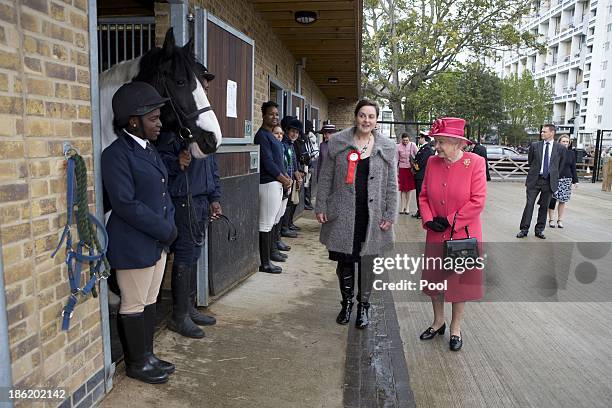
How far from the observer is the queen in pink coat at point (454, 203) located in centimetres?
368

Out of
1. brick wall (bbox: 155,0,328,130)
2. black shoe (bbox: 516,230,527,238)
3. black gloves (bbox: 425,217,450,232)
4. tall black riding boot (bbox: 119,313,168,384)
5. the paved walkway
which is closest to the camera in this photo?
tall black riding boot (bbox: 119,313,168,384)

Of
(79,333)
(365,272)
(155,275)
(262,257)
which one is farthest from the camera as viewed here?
(262,257)

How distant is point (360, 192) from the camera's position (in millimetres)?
4004

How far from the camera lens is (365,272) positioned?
4.12 meters

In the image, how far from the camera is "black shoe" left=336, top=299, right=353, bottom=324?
4.28 m

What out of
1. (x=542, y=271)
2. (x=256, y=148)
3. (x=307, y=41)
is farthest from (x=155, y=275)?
(x=307, y=41)

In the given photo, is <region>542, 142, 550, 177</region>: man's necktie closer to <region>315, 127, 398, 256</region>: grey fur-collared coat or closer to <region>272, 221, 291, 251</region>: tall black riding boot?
<region>272, 221, 291, 251</region>: tall black riding boot

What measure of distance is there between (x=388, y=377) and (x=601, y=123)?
5154 cm

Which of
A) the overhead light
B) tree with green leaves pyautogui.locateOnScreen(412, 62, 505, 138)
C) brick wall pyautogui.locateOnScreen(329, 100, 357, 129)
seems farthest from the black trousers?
tree with green leaves pyautogui.locateOnScreen(412, 62, 505, 138)

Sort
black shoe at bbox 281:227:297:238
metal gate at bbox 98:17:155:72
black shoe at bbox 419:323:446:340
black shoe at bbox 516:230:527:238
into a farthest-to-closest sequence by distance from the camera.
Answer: black shoe at bbox 516:230:527:238, black shoe at bbox 281:227:297:238, metal gate at bbox 98:17:155:72, black shoe at bbox 419:323:446:340

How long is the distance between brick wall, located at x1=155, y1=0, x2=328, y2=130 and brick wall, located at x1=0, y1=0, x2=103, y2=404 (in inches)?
76.8

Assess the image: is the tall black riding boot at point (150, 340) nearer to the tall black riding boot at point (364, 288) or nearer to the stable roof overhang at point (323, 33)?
the tall black riding boot at point (364, 288)

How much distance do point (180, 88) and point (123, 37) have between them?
6.94ft

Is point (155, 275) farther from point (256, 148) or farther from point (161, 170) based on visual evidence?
point (256, 148)
